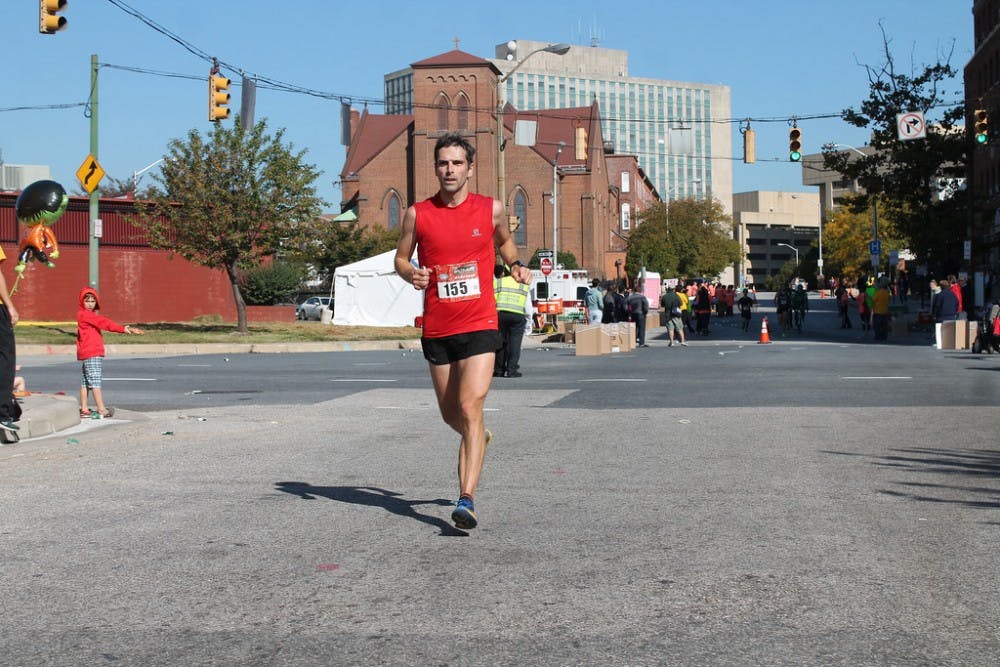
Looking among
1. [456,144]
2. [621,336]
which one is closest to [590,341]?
[621,336]

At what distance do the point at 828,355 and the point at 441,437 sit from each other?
1671cm

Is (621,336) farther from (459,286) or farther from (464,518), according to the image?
(464,518)

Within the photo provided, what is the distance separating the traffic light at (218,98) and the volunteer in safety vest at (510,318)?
8.80 meters

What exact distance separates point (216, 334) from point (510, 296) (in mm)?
22242

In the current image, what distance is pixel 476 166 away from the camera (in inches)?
3428

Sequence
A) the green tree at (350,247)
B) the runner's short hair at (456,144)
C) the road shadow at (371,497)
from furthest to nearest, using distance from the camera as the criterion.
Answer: the green tree at (350,247) → the road shadow at (371,497) → the runner's short hair at (456,144)

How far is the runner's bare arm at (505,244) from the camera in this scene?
6.77m

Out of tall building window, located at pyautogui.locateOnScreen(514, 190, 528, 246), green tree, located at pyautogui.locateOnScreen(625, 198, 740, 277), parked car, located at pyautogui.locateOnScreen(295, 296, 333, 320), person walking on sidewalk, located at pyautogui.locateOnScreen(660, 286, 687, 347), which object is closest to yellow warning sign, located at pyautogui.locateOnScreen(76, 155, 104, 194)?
person walking on sidewalk, located at pyautogui.locateOnScreen(660, 286, 687, 347)

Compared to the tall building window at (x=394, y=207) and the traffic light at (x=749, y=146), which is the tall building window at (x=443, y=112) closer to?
the tall building window at (x=394, y=207)

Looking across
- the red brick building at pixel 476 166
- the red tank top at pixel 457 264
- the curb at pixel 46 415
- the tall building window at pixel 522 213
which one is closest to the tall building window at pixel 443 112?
the red brick building at pixel 476 166

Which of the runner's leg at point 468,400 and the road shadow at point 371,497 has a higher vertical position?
the runner's leg at point 468,400

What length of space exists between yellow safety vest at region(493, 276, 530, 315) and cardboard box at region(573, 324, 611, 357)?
9.47 metres

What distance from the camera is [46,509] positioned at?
7.29 meters

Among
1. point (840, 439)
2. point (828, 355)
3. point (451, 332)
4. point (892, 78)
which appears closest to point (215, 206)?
point (828, 355)
